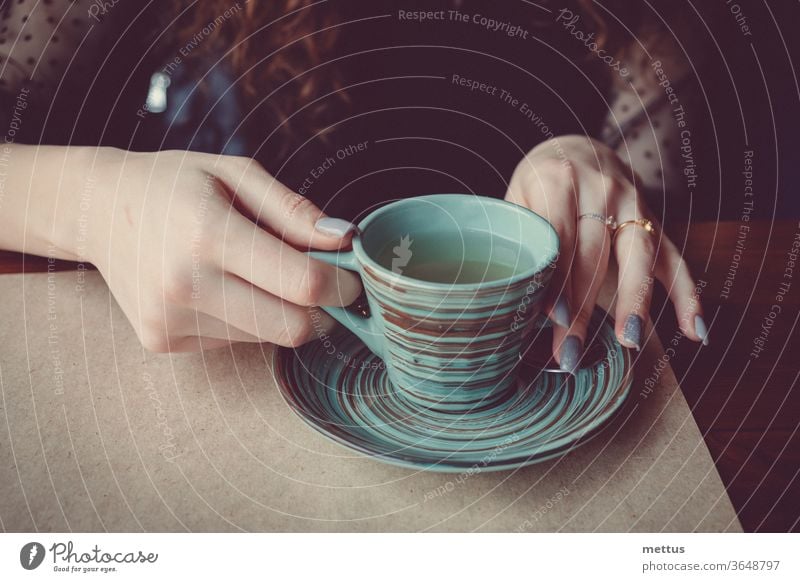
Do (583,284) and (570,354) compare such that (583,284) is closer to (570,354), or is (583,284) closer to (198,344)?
(570,354)

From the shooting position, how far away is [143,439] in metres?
0.25

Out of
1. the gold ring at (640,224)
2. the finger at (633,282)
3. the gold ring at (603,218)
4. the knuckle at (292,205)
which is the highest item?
the gold ring at (640,224)

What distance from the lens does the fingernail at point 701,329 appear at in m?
0.30

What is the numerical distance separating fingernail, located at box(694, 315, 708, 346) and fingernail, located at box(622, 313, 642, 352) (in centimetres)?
4

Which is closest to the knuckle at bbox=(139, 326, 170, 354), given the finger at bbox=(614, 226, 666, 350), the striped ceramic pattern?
the striped ceramic pattern

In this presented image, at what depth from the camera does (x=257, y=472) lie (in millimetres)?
236

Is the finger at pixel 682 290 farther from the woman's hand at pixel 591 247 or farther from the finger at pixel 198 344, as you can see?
the finger at pixel 198 344

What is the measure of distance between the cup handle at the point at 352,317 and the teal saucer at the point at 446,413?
2cm

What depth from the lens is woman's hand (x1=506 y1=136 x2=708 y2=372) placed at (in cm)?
28

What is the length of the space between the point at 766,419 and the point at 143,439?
0.27 metres

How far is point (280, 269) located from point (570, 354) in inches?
5.2
